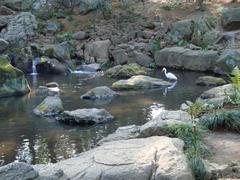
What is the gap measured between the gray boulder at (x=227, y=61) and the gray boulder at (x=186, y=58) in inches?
22.8

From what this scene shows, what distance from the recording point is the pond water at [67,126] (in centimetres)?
1055

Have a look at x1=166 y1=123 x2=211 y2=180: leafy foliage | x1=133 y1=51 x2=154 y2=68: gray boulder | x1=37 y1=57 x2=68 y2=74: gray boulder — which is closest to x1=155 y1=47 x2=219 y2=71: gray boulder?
x1=133 y1=51 x2=154 y2=68: gray boulder

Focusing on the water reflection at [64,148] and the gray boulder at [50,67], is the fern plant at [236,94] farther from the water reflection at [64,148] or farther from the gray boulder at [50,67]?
the gray boulder at [50,67]

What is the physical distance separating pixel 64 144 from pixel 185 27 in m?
Answer: 14.9

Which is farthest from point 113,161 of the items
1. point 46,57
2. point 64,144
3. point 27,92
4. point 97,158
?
point 46,57

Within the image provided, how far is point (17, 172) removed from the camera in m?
6.31

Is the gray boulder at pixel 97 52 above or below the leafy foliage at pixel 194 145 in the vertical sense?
below

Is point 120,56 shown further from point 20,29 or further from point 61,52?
point 20,29

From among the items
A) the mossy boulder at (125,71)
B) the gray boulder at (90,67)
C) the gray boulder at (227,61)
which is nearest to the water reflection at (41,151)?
the mossy boulder at (125,71)

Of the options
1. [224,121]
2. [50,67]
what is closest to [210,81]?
[50,67]

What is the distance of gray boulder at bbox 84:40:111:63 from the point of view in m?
24.2

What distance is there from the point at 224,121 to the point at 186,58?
1295 cm

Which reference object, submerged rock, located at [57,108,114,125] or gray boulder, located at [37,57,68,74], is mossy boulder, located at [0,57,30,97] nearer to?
submerged rock, located at [57,108,114,125]

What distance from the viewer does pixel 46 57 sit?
75.6 feet
